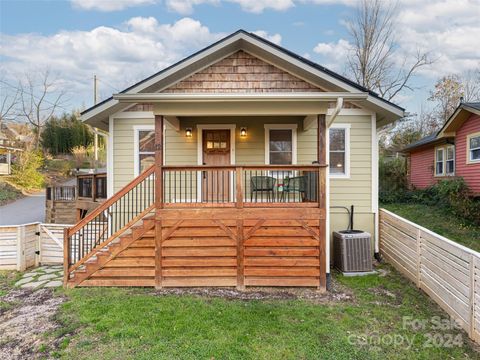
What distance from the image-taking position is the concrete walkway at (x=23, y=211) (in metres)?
12.4

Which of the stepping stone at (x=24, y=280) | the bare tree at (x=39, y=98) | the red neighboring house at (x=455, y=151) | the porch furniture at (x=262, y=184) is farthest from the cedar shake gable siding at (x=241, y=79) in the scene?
the bare tree at (x=39, y=98)

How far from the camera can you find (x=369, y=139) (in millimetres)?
7230

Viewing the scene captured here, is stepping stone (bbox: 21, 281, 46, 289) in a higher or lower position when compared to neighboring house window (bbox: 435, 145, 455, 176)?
lower

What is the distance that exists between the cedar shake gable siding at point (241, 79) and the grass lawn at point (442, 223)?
6.22m

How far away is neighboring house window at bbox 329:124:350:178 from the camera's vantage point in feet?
23.9

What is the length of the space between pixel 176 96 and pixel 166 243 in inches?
105

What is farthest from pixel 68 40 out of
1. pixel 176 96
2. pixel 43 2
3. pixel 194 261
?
pixel 194 261

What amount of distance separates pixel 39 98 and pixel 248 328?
34517mm

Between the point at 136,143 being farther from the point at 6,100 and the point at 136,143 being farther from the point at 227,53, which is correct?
the point at 6,100

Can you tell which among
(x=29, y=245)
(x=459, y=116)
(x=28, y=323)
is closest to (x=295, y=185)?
(x=28, y=323)

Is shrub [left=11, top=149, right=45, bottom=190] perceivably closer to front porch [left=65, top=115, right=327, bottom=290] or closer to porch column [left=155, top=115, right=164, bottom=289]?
front porch [left=65, top=115, right=327, bottom=290]

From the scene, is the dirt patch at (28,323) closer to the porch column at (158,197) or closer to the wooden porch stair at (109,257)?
the wooden porch stair at (109,257)

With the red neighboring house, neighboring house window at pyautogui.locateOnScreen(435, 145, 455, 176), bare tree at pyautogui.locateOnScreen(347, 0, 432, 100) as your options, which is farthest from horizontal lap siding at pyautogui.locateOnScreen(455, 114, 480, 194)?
bare tree at pyautogui.locateOnScreen(347, 0, 432, 100)

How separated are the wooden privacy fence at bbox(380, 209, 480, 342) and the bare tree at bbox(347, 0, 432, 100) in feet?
50.4
